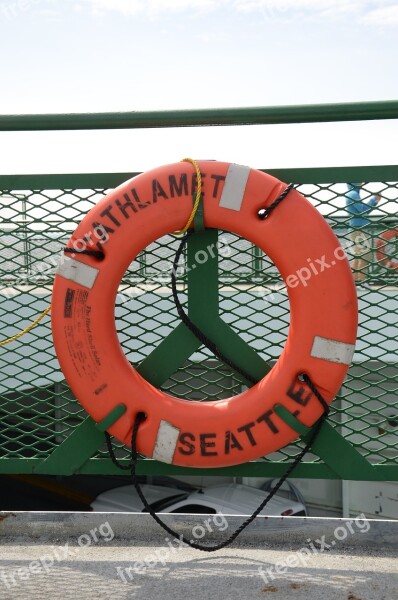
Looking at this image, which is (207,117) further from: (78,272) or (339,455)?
(339,455)

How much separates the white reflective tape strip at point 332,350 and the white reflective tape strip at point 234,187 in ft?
1.30

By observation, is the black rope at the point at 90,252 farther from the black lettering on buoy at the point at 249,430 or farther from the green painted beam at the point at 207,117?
the black lettering on buoy at the point at 249,430

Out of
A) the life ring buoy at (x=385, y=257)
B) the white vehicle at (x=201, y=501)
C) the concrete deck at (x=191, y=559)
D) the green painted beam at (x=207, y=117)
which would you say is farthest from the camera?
the white vehicle at (x=201, y=501)

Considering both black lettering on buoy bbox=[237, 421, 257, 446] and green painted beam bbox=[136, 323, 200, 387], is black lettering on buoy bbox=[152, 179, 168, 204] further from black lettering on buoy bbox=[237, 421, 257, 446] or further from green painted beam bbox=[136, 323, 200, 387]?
black lettering on buoy bbox=[237, 421, 257, 446]

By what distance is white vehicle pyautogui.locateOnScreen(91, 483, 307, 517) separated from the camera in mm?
5961

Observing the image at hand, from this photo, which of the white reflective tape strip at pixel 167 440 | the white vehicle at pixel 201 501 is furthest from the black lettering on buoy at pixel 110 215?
the white vehicle at pixel 201 501

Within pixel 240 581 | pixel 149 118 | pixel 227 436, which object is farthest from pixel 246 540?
pixel 149 118

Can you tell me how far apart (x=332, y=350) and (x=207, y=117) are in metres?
0.71

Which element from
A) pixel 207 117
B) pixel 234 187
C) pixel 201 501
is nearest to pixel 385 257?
pixel 234 187

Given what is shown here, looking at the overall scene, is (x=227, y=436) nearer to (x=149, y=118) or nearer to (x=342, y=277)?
(x=342, y=277)

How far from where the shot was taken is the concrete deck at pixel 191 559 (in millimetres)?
1600

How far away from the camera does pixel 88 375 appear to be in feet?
5.51

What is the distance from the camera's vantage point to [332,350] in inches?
63.9

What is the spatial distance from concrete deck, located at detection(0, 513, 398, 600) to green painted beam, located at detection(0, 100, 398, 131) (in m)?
1.12
